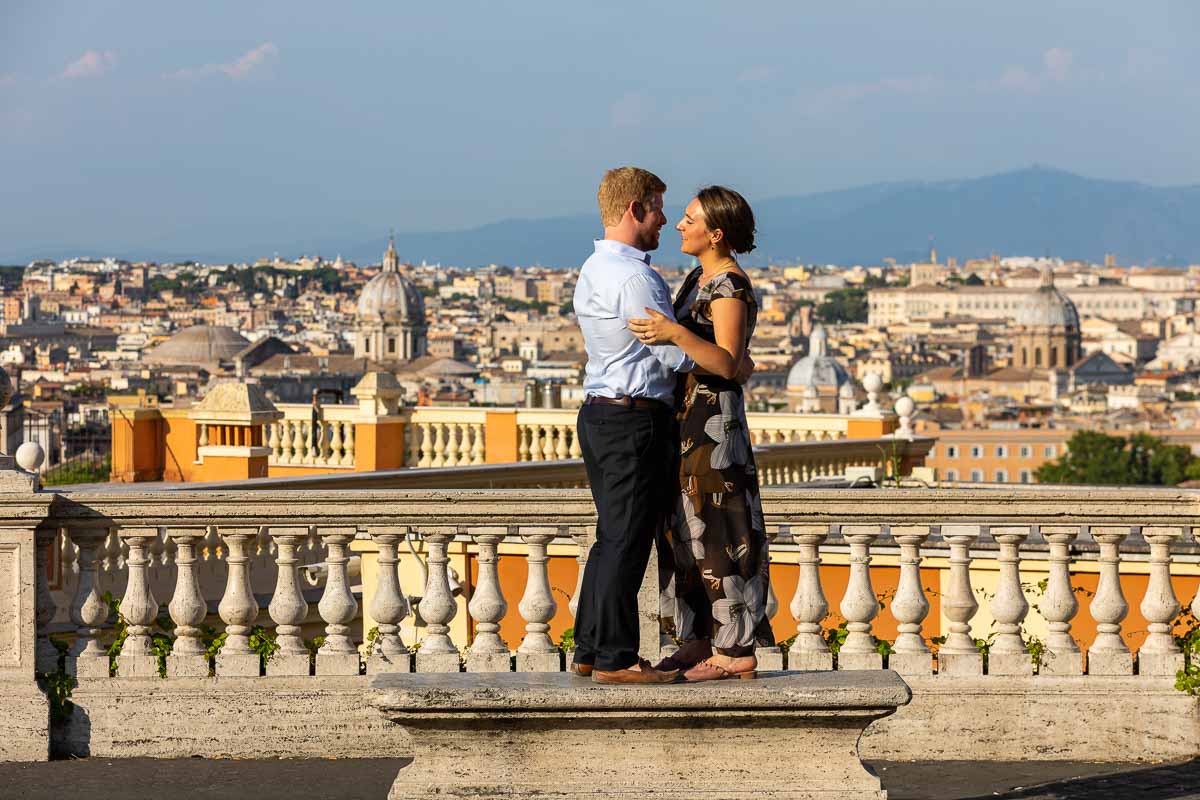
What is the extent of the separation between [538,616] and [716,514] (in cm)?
136

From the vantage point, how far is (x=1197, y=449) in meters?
124

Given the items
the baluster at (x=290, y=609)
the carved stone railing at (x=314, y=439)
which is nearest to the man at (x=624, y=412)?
the baluster at (x=290, y=609)

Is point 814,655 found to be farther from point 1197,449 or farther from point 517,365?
point 517,365

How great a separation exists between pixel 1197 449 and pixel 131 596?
4775 inches

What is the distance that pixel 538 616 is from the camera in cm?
658

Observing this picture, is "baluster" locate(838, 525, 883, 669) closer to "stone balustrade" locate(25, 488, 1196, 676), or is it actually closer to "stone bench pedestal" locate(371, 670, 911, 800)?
"stone balustrade" locate(25, 488, 1196, 676)

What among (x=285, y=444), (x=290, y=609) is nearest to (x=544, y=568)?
(x=290, y=609)

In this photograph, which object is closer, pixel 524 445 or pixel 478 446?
pixel 524 445

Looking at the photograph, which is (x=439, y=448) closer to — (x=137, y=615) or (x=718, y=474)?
(x=137, y=615)

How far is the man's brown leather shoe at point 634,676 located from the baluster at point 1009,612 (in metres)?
1.57

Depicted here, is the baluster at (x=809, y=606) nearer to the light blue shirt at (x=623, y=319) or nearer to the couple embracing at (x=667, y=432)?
the couple embracing at (x=667, y=432)

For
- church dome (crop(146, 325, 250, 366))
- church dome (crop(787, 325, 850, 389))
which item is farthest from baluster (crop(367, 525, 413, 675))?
church dome (crop(146, 325, 250, 366))

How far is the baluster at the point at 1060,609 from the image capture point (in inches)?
261

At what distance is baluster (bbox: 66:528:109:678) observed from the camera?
6.68 m
